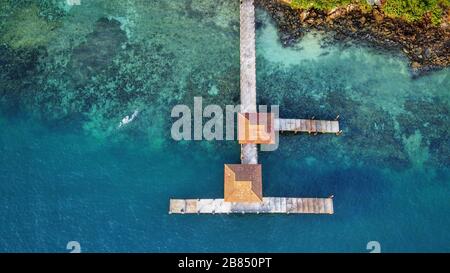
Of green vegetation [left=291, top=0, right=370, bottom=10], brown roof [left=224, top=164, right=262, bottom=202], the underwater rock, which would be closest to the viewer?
brown roof [left=224, top=164, right=262, bottom=202]

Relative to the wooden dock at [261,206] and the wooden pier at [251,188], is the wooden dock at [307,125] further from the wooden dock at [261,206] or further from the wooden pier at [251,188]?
the wooden dock at [261,206]

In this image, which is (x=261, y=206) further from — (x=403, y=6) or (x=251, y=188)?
(x=403, y=6)

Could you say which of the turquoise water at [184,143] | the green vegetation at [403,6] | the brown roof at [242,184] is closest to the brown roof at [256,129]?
the turquoise water at [184,143]

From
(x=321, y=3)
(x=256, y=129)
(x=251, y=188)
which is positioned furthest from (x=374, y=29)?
(x=251, y=188)

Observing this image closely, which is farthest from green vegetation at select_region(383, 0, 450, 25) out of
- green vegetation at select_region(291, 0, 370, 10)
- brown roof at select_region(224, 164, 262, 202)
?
brown roof at select_region(224, 164, 262, 202)

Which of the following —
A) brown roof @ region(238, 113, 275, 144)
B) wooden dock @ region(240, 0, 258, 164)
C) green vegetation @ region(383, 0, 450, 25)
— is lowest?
brown roof @ region(238, 113, 275, 144)

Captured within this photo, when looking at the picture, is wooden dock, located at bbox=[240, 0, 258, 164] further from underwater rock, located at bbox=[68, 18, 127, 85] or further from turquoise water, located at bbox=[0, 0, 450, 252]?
underwater rock, located at bbox=[68, 18, 127, 85]

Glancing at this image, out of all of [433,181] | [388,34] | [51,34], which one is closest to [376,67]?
[388,34]
